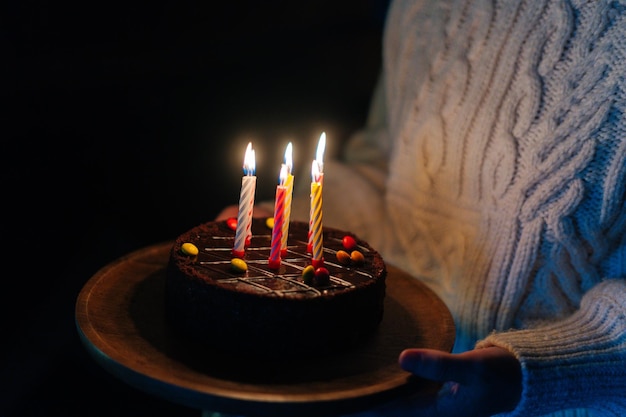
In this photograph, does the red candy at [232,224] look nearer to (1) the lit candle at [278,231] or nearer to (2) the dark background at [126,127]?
(1) the lit candle at [278,231]

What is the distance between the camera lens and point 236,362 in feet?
3.01

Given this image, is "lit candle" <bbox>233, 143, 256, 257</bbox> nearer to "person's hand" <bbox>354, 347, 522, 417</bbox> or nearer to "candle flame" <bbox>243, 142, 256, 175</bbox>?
"candle flame" <bbox>243, 142, 256, 175</bbox>

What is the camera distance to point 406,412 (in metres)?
0.93

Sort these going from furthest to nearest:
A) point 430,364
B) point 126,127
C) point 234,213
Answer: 1. point 126,127
2. point 234,213
3. point 430,364

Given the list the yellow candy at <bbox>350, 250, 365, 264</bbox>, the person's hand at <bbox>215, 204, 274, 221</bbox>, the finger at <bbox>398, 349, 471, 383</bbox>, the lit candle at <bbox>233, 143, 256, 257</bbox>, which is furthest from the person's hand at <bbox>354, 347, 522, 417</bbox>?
the person's hand at <bbox>215, 204, 274, 221</bbox>

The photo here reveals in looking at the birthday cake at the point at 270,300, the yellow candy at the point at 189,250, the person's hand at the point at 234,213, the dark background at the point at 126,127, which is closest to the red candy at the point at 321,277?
the birthday cake at the point at 270,300

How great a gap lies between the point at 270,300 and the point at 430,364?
9.9 inches

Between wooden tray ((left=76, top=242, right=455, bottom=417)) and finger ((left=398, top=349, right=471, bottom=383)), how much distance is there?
0.14 feet

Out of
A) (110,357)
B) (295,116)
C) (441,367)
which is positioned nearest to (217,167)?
(295,116)

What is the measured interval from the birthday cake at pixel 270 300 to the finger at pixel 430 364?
152 mm

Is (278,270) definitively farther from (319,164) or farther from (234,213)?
(234,213)

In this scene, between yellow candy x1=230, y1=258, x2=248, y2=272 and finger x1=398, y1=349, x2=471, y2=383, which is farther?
yellow candy x1=230, y1=258, x2=248, y2=272

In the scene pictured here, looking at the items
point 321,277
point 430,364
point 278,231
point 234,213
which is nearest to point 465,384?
point 430,364

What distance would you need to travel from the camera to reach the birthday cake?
3.01ft
